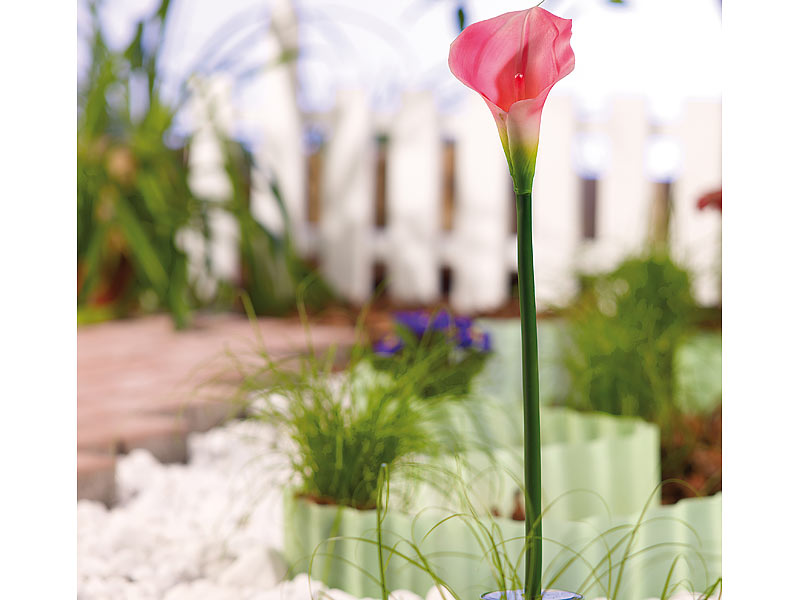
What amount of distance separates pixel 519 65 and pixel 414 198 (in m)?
2.07

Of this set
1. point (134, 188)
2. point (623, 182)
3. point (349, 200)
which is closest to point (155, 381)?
point (134, 188)

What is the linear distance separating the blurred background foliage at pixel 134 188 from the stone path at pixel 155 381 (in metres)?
0.11

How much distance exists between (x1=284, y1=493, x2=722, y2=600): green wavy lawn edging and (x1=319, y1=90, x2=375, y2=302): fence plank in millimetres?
1828

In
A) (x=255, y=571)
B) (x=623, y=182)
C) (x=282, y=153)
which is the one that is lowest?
(x=255, y=571)

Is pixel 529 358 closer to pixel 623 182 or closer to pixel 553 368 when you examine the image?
pixel 553 368

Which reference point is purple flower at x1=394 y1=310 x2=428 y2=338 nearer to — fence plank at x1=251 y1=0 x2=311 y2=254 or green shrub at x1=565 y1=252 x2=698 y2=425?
green shrub at x1=565 y1=252 x2=698 y2=425

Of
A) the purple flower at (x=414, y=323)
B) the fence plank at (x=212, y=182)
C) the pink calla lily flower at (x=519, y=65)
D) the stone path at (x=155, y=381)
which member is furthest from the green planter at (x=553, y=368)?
the pink calla lily flower at (x=519, y=65)

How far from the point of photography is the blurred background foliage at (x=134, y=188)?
177cm

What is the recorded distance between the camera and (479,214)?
2359mm

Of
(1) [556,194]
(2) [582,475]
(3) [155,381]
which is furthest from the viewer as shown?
(1) [556,194]

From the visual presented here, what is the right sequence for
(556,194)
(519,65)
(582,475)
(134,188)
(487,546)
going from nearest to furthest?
(519,65), (487,546), (582,475), (134,188), (556,194)

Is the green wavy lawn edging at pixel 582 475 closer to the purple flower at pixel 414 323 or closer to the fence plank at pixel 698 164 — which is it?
the purple flower at pixel 414 323

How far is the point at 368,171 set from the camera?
2373 mm
